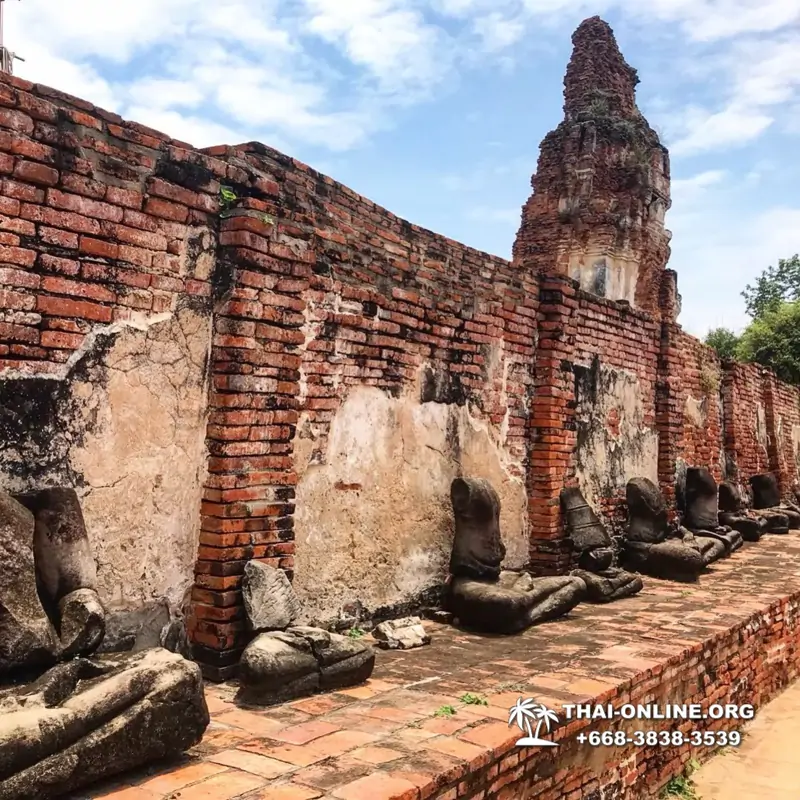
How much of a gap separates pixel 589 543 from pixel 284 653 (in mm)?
3745

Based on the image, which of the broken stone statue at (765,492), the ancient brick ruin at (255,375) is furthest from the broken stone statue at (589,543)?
the broken stone statue at (765,492)

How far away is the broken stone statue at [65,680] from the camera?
2422 millimetres

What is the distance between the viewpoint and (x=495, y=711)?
3525 mm

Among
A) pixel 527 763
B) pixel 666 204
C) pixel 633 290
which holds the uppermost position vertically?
pixel 666 204

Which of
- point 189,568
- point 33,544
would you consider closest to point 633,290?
point 189,568

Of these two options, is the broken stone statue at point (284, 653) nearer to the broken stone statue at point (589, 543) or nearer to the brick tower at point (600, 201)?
the broken stone statue at point (589, 543)

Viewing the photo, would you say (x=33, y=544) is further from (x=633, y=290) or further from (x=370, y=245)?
(x=633, y=290)

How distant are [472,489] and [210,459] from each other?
2205mm

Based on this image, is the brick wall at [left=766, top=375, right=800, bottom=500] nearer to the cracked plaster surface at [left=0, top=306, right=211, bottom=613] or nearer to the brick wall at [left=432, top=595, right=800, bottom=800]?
the brick wall at [left=432, top=595, right=800, bottom=800]

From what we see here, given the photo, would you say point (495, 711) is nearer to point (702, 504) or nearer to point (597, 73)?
point (702, 504)

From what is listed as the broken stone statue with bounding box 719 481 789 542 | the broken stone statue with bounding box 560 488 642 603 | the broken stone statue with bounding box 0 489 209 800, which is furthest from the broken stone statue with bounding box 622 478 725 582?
the broken stone statue with bounding box 0 489 209 800

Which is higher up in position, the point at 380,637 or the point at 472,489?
the point at 472,489

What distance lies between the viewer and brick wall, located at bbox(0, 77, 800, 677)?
3387 millimetres

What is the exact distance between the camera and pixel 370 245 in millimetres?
5074
